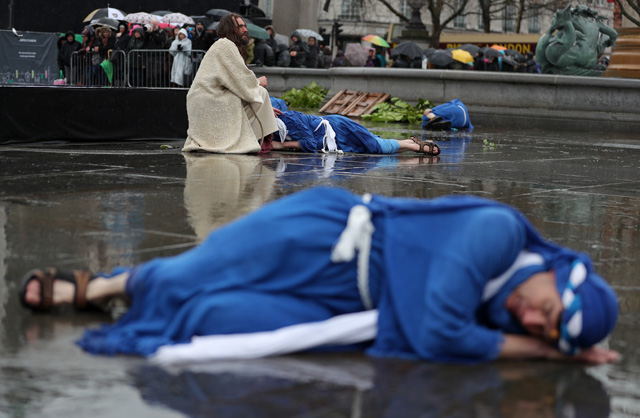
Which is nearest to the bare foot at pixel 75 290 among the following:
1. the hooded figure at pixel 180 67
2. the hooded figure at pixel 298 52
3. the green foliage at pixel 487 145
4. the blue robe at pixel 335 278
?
the blue robe at pixel 335 278

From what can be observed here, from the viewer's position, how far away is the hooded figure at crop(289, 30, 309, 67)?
91.1 feet

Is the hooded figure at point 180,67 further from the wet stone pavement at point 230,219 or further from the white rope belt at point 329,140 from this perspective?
the white rope belt at point 329,140

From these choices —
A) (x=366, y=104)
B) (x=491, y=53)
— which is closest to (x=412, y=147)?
(x=366, y=104)

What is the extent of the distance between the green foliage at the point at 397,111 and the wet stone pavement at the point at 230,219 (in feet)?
24.7

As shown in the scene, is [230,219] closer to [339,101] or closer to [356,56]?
[339,101]

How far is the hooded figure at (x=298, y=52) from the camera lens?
91.1 ft

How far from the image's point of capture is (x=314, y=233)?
10.1 ft

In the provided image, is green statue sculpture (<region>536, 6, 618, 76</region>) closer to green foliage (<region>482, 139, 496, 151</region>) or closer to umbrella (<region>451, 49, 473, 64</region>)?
green foliage (<region>482, 139, 496, 151</region>)

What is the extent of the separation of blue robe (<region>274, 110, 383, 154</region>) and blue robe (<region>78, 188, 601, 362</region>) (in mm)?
7280

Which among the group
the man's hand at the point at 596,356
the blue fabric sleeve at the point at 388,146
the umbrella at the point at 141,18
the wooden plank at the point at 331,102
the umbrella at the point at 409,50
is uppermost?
the umbrella at the point at 141,18

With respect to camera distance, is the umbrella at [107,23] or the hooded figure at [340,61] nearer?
the umbrella at [107,23]

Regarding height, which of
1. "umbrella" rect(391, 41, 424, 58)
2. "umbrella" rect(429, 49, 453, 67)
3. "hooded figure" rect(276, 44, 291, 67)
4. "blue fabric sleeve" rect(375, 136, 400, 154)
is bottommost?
"blue fabric sleeve" rect(375, 136, 400, 154)

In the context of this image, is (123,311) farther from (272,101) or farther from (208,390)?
(272,101)

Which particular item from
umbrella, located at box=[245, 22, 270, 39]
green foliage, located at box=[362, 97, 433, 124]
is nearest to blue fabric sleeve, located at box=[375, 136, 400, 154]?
green foliage, located at box=[362, 97, 433, 124]
